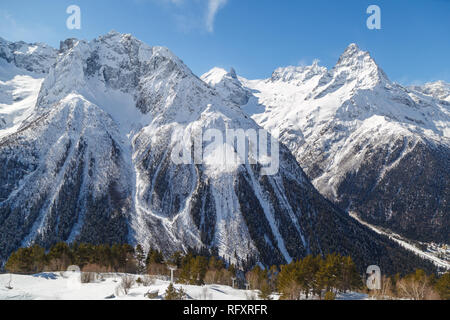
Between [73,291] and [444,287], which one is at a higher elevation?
[73,291]

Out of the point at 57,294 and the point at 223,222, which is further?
the point at 223,222

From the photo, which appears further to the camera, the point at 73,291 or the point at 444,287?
the point at 444,287

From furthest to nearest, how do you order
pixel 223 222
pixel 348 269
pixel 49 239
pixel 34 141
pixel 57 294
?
pixel 34 141
pixel 223 222
pixel 49 239
pixel 348 269
pixel 57 294

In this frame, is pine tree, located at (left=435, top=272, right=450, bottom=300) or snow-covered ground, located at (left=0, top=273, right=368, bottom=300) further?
pine tree, located at (left=435, top=272, right=450, bottom=300)

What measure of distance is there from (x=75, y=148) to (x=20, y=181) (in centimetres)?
3621

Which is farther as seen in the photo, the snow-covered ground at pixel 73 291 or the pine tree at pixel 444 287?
the pine tree at pixel 444 287

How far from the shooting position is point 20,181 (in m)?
175

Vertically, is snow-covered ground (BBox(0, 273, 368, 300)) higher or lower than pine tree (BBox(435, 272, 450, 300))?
higher

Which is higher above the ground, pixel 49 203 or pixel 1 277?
pixel 49 203

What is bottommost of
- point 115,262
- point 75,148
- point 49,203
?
point 115,262

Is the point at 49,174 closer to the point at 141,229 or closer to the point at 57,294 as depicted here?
the point at 141,229

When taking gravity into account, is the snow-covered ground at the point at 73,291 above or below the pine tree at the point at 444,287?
above

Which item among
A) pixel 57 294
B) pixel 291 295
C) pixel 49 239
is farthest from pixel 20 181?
pixel 291 295

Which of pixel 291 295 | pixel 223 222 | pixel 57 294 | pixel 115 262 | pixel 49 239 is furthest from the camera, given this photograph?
pixel 223 222
